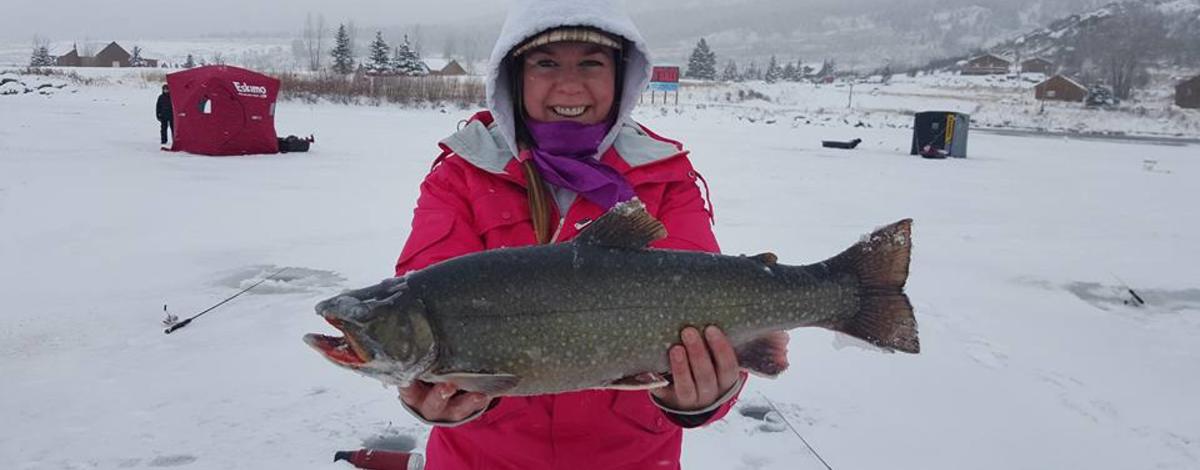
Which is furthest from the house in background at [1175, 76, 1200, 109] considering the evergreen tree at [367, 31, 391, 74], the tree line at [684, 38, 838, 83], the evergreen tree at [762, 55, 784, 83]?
the evergreen tree at [367, 31, 391, 74]

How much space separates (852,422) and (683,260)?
2770mm

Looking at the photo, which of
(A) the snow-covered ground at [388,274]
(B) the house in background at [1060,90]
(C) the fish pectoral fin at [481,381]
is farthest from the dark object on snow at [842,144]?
(B) the house in background at [1060,90]

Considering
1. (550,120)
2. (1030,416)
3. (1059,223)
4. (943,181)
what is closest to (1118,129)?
(943,181)

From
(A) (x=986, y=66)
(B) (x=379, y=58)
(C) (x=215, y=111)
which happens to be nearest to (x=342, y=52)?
(B) (x=379, y=58)

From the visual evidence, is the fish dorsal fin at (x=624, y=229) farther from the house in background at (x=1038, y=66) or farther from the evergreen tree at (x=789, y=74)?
the evergreen tree at (x=789, y=74)

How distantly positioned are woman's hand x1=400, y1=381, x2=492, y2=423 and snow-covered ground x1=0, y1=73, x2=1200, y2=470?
209cm

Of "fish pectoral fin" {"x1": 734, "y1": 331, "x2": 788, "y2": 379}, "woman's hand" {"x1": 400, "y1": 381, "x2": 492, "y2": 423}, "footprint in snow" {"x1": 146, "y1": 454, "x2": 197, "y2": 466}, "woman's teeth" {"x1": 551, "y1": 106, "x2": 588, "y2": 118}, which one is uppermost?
"woman's teeth" {"x1": 551, "y1": 106, "x2": 588, "y2": 118}

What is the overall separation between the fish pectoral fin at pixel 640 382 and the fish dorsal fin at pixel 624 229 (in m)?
0.34

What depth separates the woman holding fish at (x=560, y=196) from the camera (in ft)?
6.98

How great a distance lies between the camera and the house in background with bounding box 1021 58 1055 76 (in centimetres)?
10244

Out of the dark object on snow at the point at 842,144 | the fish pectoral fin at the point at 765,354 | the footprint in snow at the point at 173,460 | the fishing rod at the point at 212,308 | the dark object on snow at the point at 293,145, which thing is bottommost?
the footprint in snow at the point at 173,460

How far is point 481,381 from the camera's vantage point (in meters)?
1.76

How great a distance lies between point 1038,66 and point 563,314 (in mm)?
122934

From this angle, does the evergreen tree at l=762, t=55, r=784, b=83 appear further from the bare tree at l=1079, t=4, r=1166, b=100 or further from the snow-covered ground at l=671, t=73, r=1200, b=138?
the bare tree at l=1079, t=4, r=1166, b=100
